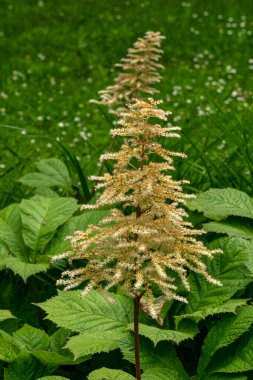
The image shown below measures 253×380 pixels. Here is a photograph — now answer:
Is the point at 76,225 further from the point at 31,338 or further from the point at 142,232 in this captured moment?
the point at 142,232

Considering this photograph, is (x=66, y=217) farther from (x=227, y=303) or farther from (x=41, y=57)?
(x=41, y=57)

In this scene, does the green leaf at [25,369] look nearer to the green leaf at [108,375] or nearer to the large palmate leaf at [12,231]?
the green leaf at [108,375]

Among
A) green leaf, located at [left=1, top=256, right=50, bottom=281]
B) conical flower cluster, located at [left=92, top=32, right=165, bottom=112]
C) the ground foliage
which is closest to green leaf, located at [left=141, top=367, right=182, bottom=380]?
the ground foliage

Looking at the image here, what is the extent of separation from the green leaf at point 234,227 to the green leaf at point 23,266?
29.1 inches

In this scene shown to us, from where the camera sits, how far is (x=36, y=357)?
2.40 meters

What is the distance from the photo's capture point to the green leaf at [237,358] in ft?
7.46

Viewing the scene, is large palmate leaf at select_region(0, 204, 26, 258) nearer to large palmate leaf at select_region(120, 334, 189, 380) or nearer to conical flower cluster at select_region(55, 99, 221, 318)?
large palmate leaf at select_region(120, 334, 189, 380)

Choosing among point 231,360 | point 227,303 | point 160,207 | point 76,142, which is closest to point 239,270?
point 227,303

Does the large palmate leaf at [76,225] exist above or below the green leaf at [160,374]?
above

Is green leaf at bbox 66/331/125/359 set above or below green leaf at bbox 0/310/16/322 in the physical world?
below

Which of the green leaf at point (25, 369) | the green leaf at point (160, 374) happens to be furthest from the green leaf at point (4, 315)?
the green leaf at point (160, 374)

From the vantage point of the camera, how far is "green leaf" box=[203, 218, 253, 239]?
2.91m

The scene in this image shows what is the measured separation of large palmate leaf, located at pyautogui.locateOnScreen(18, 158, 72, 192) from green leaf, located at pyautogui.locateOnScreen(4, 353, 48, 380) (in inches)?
65.2

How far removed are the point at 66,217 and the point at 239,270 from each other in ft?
3.06
